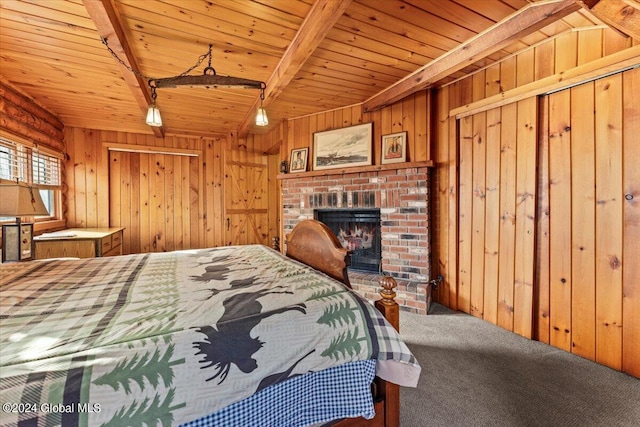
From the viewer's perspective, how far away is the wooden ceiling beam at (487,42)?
1627mm

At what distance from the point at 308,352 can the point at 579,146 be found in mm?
2387

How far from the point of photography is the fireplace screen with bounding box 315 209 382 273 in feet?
11.1

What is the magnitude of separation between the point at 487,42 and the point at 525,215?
1.36 m

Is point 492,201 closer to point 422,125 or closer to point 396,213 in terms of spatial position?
point 396,213

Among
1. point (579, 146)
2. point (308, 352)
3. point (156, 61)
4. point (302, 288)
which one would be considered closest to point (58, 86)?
point (156, 61)

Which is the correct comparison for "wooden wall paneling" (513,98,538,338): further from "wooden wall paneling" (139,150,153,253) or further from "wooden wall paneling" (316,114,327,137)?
"wooden wall paneling" (139,150,153,253)

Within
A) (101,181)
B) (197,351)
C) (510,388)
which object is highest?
(101,181)

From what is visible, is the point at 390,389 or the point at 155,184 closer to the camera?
the point at 390,389

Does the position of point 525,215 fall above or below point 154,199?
below

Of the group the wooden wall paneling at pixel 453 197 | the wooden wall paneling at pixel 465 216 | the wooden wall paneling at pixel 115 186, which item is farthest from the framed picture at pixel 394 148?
the wooden wall paneling at pixel 115 186

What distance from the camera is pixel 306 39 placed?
189 centimetres

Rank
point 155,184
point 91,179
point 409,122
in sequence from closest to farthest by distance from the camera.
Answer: point 409,122 → point 91,179 → point 155,184

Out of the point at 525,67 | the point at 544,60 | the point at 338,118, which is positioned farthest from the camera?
the point at 338,118

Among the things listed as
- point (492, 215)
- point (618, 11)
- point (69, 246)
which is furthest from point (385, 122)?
point (69, 246)
